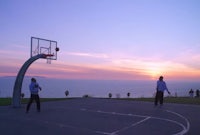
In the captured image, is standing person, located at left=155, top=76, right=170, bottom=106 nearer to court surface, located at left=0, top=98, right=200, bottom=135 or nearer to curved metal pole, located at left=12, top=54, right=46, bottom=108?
court surface, located at left=0, top=98, right=200, bottom=135

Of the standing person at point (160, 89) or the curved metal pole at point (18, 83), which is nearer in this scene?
the curved metal pole at point (18, 83)

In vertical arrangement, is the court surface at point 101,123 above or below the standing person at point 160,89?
below

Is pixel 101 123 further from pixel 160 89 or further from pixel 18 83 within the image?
pixel 18 83

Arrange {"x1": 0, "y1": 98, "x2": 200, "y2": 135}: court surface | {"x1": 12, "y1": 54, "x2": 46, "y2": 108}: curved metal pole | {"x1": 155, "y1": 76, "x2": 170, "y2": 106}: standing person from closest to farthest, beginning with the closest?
{"x1": 0, "y1": 98, "x2": 200, "y2": 135}: court surface → {"x1": 12, "y1": 54, "x2": 46, "y2": 108}: curved metal pole → {"x1": 155, "y1": 76, "x2": 170, "y2": 106}: standing person

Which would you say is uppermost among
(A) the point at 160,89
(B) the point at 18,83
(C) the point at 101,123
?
(B) the point at 18,83

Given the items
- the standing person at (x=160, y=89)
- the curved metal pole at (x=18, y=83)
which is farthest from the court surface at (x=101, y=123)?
the standing person at (x=160, y=89)

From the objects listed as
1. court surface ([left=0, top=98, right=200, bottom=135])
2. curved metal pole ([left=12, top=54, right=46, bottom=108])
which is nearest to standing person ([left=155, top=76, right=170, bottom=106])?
court surface ([left=0, top=98, right=200, bottom=135])

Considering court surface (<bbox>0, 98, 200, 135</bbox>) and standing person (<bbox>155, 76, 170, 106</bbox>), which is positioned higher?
standing person (<bbox>155, 76, 170, 106</bbox>)

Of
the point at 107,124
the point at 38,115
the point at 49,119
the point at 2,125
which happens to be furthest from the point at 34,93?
the point at 107,124

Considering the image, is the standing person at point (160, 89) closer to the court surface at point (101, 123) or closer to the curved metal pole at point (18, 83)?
the court surface at point (101, 123)

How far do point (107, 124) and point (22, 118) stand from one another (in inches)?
173

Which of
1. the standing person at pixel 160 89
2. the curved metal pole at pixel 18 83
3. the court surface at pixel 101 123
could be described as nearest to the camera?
the court surface at pixel 101 123

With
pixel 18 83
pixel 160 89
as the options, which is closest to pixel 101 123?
pixel 160 89

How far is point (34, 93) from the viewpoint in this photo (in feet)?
58.0
